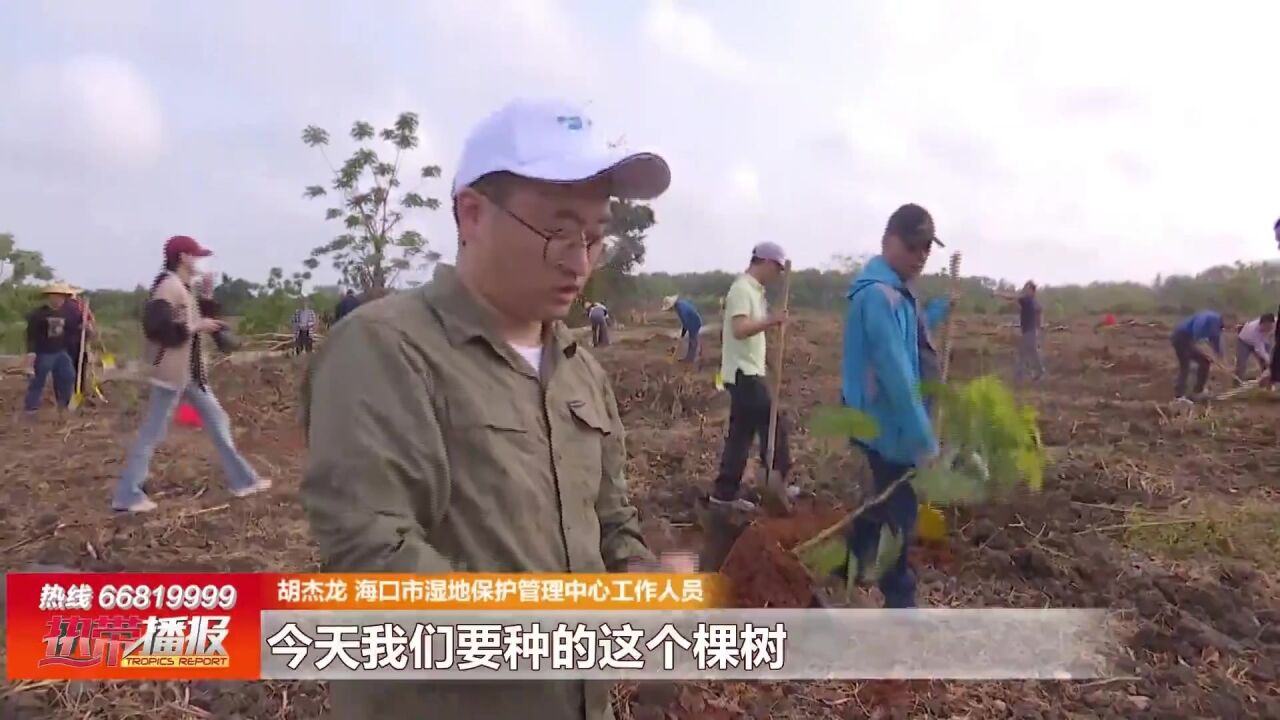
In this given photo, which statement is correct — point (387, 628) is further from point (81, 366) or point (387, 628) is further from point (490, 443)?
point (81, 366)

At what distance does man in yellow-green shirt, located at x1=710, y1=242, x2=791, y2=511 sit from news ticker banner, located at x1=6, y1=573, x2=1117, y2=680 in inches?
70.9

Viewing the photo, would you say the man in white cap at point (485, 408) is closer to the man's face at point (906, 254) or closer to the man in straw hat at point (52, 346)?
the man's face at point (906, 254)

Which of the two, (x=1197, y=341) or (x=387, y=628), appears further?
(x=1197, y=341)

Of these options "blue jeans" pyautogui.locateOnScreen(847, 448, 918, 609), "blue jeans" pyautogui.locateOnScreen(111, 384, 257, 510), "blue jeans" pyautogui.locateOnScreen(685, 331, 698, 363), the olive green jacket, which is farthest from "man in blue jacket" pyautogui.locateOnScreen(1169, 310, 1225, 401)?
the olive green jacket

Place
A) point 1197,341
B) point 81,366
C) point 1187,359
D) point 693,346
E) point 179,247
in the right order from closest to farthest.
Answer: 1. point 179,247
2. point 81,366
3. point 1197,341
4. point 1187,359
5. point 693,346

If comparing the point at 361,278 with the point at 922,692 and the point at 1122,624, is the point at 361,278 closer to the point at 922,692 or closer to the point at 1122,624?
the point at 922,692

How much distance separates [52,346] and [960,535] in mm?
6844

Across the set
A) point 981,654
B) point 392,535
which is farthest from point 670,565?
point 981,654

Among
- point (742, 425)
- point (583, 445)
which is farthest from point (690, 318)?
point (583, 445)

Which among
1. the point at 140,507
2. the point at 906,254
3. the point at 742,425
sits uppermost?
the point at 906,254

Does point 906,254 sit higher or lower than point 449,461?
higher

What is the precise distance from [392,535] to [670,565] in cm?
50

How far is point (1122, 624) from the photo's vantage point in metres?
3.21

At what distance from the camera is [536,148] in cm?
104
